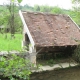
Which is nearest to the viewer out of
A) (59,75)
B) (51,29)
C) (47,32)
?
(59,75)

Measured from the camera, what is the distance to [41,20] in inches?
409

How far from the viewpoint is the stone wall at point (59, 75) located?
335 inches

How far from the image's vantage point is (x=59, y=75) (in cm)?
888

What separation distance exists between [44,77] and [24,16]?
3.69m

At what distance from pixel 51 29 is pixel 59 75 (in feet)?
8.89

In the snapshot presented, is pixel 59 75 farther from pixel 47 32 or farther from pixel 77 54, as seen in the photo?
pixel 47 32

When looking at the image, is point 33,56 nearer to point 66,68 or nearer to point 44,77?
point 44,77

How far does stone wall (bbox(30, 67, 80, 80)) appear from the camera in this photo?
8500 mm

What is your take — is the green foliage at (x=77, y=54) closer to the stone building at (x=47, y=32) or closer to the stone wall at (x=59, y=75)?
the stone building at (x=47, y=32)

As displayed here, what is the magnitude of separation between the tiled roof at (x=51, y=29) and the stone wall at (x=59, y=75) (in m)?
1.44

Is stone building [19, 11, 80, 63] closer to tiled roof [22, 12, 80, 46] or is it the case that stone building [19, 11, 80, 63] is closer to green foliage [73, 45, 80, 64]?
tiled roof [22, 12, 80, 46]

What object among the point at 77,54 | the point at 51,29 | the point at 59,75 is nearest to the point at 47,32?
the point at 51,29

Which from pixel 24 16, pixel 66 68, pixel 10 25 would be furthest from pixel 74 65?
pixel 10 25

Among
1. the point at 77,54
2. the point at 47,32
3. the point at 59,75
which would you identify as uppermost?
the point at 47,32
